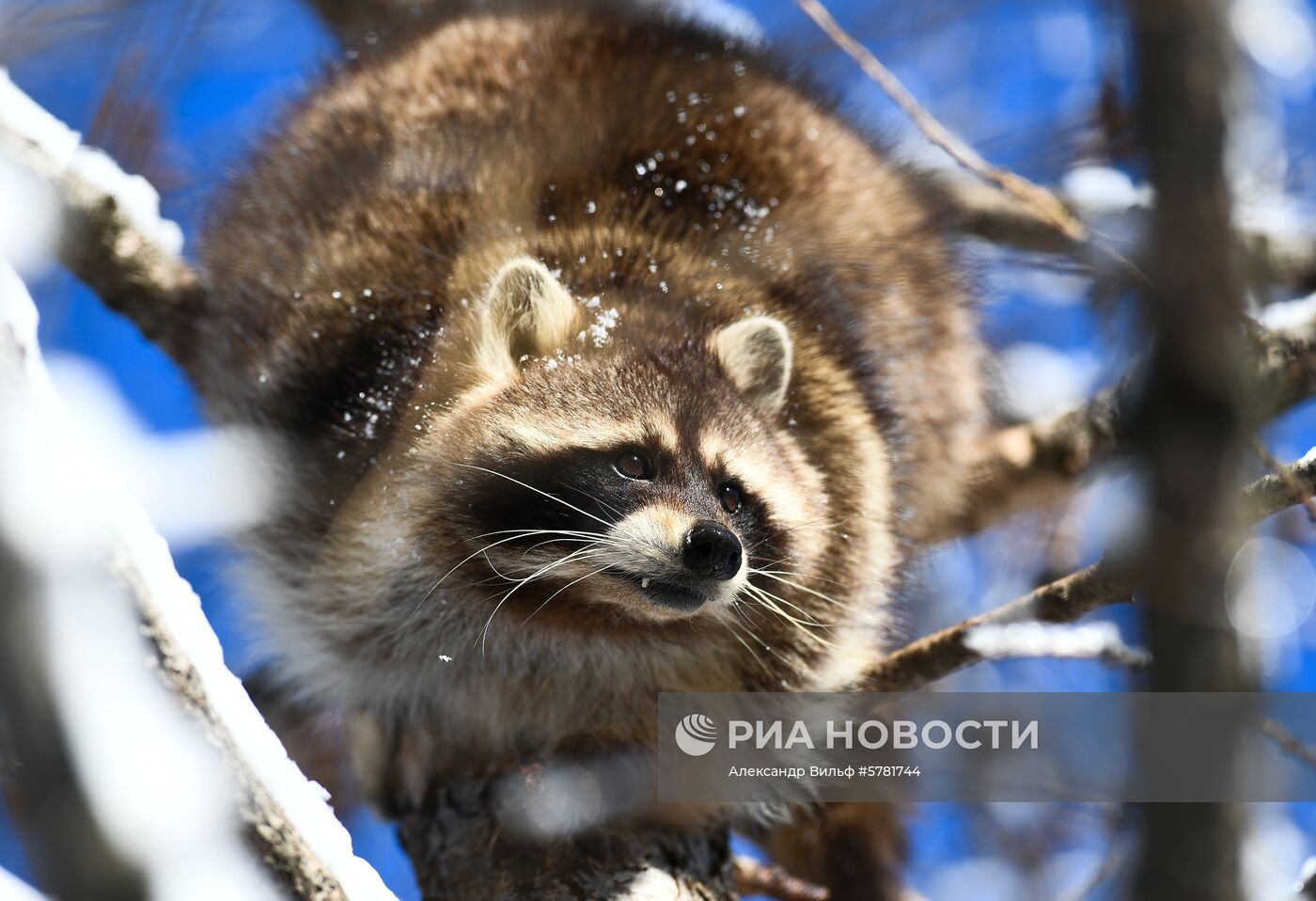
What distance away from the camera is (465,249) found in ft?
9.45

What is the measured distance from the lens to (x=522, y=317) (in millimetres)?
2609

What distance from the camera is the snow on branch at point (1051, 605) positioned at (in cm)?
190

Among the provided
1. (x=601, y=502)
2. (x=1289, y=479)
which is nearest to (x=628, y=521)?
(x=601, y=502)

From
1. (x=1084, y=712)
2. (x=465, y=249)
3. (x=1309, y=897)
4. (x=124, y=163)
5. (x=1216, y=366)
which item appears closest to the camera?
(x=1216, y=366)

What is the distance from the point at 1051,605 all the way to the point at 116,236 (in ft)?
8.95

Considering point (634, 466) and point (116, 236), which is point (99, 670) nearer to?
point (634, 466)

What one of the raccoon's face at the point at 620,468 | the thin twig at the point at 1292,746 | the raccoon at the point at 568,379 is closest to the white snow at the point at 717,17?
the raccoon at the point at 568,379

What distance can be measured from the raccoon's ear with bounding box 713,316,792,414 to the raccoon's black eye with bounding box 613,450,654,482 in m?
0.39

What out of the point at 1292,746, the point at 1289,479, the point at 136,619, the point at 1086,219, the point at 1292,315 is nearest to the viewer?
the point at 136,619

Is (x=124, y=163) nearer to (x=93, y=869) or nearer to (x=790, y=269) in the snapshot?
(x=790, y=269)

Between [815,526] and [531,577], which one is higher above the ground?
[815,526]

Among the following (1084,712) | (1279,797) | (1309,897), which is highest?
(1084,712)

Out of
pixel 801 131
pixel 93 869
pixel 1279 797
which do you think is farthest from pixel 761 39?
pixel 93 869

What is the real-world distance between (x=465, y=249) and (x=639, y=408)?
685mm
